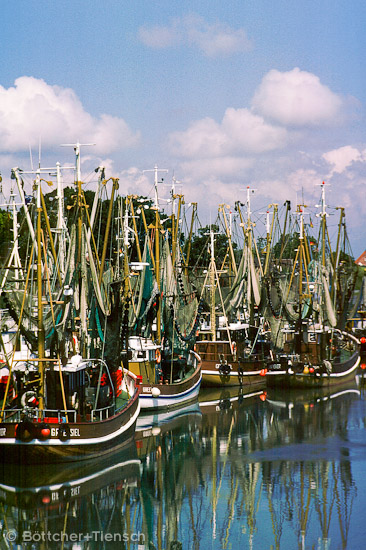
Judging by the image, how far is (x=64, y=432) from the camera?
26.8 m

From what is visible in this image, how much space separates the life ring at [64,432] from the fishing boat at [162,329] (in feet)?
36.5

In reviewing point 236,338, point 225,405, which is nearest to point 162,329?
point 225,405

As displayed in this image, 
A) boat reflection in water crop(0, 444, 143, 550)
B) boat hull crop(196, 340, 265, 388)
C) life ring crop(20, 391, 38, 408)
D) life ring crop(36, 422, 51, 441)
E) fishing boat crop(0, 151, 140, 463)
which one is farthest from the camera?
boat hull crop(196, 340, 265, 388)

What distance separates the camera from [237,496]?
2656 cm

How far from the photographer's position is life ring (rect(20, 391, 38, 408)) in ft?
88.9

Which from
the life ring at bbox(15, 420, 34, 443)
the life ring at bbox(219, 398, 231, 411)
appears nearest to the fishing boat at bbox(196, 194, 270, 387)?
the life ring at bbox(219, 398, 231, 411)

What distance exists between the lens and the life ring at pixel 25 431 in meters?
26.1

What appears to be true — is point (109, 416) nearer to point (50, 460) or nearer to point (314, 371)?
point (50, 460)

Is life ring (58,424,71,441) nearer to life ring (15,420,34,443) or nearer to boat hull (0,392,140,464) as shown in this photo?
boat hull (0,392,140,464)

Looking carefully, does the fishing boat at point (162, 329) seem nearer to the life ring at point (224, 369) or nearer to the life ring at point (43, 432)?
the life ring at point (224, 369)

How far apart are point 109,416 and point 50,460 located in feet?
14.7

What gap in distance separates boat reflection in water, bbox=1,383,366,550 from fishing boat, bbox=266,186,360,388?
29.2 feet

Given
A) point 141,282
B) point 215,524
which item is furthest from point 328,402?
point 215,524

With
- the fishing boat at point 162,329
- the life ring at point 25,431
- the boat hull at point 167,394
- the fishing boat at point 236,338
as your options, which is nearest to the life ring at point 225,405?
the fishing boat at point 162,329
